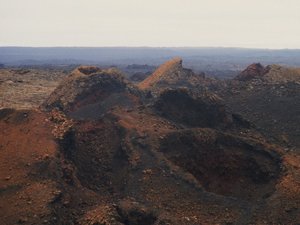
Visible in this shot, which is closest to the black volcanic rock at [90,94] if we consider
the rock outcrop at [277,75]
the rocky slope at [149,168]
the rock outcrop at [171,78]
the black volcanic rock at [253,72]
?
the rocky slope at [149,168]

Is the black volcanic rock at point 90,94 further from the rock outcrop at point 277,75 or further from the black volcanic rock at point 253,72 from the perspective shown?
the black volcanic rock at point 253,72

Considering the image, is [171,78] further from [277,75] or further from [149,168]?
[149,168]

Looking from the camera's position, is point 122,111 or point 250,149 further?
point 122,111

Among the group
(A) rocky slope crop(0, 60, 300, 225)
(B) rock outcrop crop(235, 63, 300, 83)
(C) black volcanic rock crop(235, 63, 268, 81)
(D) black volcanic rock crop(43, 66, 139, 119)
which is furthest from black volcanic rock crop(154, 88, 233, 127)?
(C) black volcanic rock crop(235, 63, 268, 81)

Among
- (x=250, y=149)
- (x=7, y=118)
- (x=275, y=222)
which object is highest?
(x=7, y=118)

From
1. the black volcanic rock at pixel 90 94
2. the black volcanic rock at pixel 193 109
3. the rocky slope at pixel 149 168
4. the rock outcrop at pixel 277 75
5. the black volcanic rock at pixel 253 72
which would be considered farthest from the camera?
the black volcanic rock at pixel 253 72

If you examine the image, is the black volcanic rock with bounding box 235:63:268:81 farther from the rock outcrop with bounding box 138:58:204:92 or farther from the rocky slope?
the rocky slope

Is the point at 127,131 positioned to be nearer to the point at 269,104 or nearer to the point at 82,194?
the point at 82,194

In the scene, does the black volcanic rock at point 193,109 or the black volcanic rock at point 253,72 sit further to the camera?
the black volcanic rock at point 253,72

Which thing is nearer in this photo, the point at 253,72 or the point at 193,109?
the point at 193,109

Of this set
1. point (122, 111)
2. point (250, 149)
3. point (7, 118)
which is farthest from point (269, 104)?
point (7, 118)

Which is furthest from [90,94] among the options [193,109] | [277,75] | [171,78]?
[171,78]
